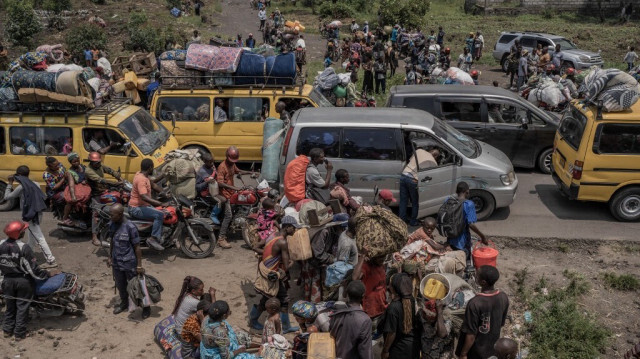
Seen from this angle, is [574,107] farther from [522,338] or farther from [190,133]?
[190,133]

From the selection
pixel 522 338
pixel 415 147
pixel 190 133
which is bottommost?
pixel 522 338

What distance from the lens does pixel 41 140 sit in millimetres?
10516

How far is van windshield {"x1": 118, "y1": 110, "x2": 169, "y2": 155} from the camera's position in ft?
34.9

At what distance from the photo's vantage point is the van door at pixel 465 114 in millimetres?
12289

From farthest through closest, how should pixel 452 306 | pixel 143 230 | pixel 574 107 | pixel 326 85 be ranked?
pixel 326 85
pixel 574 107
pixel 143 230
pixel 452 306

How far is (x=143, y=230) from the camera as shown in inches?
352

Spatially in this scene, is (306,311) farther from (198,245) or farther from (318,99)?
(318,99)

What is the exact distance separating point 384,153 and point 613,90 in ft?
12.7

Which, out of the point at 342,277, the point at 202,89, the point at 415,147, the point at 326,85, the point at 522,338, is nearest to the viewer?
the point at 342,277

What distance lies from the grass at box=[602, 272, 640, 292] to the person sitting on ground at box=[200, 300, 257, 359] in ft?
17.9

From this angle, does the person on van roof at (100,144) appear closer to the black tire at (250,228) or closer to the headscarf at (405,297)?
the black tire at (250,228)

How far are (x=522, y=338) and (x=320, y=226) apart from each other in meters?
2.87

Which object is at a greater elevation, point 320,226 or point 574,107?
point 574,107

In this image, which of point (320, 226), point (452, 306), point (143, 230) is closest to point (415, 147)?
point (320, 226)
